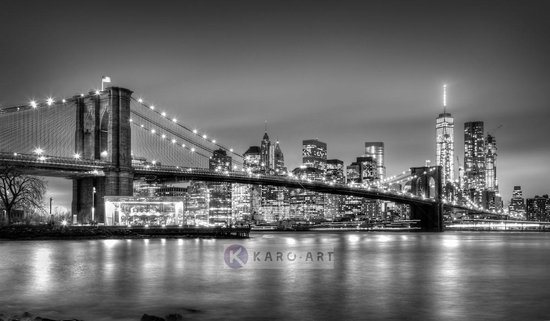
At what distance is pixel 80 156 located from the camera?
6619 cm

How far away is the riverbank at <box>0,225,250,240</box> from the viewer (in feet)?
185

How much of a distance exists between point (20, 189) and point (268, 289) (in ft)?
123

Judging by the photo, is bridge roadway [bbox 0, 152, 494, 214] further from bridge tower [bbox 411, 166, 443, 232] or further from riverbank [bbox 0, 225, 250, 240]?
bridge tower [bbox 411, 166, 443, 232]

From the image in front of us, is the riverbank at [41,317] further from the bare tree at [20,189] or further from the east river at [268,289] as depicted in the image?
the bare tree at [20,189]

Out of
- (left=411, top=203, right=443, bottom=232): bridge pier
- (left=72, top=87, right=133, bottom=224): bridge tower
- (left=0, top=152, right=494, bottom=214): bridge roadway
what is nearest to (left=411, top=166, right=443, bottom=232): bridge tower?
(left=411, top=203, right=443, bottom=232): bridge pier

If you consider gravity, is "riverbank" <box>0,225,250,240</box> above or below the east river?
above

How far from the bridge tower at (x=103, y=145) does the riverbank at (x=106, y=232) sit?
3578 millimetres

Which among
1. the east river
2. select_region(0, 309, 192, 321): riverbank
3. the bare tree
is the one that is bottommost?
the east river

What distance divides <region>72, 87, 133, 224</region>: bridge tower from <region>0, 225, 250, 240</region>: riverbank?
3.58 metres

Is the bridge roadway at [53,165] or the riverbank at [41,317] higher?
the bridge roadway at [53,165]

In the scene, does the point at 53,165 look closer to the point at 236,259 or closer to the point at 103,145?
the point at 103,145

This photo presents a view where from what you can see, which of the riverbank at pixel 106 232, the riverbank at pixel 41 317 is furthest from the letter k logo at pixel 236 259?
the riverbank at pixel 106 232

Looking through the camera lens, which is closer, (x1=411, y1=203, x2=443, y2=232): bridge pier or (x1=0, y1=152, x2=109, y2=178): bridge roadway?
(x1=0, y1=152, x2=109, y2=178): bridge roadway

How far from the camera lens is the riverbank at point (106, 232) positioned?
2223 inches
